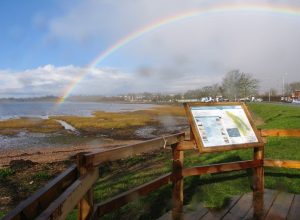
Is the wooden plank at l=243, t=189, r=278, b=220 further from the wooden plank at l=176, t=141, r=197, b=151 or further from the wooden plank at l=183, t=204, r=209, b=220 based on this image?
the wooden plank at l=176, t=141, r=197, b=151

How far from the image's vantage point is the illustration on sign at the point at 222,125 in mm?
5785

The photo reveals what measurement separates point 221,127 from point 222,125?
52mm

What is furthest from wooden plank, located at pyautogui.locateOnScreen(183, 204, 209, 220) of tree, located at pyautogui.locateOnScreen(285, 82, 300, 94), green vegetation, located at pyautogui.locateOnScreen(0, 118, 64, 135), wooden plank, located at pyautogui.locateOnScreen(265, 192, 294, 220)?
tree, located at pyautogui.locateOnScreen(285, 82, 300, 94)

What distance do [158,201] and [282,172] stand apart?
3.19m

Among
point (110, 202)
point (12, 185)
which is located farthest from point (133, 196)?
point (12, 185)

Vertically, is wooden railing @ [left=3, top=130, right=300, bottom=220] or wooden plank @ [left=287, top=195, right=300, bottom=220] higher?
wooden railing @ [left=3, top=130, right=300, bottom=220]

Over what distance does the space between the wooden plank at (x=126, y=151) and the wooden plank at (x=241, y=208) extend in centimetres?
129

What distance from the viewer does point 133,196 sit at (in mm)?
4535

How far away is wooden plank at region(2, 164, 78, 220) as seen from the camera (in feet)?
6.89

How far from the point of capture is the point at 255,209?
553 centimetres

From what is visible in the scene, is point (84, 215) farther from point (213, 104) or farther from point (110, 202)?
point (213, 104)

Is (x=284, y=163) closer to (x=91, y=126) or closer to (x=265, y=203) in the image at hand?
(x=265, y=203)

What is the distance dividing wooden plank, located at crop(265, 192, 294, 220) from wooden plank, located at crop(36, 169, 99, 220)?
9.52 feet

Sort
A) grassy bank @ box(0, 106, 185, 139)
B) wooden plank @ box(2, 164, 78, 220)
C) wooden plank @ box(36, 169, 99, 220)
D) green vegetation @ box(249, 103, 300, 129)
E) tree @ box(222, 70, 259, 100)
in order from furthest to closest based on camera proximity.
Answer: tree @ box(222, 70, 259, 100)
grassy bank @ box(0, 106, 185, 139)
green vegetation @ box(249, 103, 300, 129)
wooden plank @ box(36, 169, 99, 220)
wooden plank @ box(2, 164, 78, 220)
